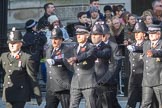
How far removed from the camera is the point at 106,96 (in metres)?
13.6

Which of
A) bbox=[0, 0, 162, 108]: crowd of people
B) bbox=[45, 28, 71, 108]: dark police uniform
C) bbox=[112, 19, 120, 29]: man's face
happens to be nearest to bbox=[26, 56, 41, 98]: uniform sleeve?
bbox=[0, 0, 162, 108]: crowd of people

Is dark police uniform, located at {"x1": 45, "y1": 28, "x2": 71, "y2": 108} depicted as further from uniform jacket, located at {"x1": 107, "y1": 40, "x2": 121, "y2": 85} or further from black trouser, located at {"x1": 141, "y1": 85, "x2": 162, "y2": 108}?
black trouser, located at {"x1": 141, "y1": 85, "x2": 162, "y2": 108}

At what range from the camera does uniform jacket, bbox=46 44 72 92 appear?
1304 cm

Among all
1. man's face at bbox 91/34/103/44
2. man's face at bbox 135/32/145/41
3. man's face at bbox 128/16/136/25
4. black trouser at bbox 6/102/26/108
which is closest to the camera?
black trouser at bbox 6/102/26/108

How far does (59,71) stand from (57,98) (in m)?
0.51

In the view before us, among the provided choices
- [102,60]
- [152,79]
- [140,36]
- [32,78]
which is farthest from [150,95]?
[32,78]

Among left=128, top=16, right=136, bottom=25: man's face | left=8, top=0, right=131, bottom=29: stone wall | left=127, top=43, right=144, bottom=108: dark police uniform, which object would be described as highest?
left=8, top=0, right=131, bottom=29: stone wall

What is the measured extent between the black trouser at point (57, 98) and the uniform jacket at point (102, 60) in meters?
0.67

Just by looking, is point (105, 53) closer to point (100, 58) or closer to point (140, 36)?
point (100, 58)

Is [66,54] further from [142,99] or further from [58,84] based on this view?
[142,99]

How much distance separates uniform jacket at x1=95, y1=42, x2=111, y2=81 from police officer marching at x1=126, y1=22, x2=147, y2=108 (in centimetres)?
67

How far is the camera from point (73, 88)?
503 inches

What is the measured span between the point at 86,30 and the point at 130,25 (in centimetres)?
326

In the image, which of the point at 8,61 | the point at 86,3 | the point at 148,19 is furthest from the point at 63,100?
the point at 86,3
